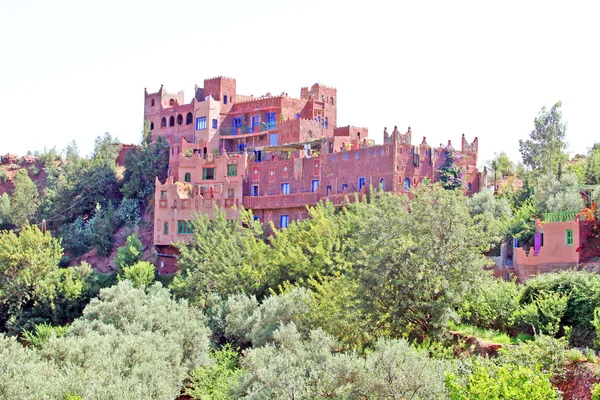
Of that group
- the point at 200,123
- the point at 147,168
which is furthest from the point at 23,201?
the point at 200,123

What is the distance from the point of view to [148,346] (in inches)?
1417

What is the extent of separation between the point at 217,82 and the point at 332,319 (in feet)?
127

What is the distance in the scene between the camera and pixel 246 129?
216 feet

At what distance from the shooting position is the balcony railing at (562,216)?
124 ft

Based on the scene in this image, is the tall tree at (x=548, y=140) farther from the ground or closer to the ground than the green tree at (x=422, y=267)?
farther from the ground

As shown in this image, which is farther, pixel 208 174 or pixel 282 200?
pixel 208 174

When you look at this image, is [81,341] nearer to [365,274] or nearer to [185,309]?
[185,309]

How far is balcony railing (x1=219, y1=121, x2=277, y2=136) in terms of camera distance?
64625mm

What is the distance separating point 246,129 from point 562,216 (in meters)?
32.5

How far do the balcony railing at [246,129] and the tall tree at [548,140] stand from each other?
19.2 meters

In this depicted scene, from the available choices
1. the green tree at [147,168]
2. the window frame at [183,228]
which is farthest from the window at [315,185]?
the green tree at [147,168]

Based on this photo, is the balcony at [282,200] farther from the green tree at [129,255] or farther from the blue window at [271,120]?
the blue window at [271,120]

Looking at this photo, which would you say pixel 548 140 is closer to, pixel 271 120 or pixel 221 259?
pixel 271 120

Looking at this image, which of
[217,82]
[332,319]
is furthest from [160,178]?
[332,319]
